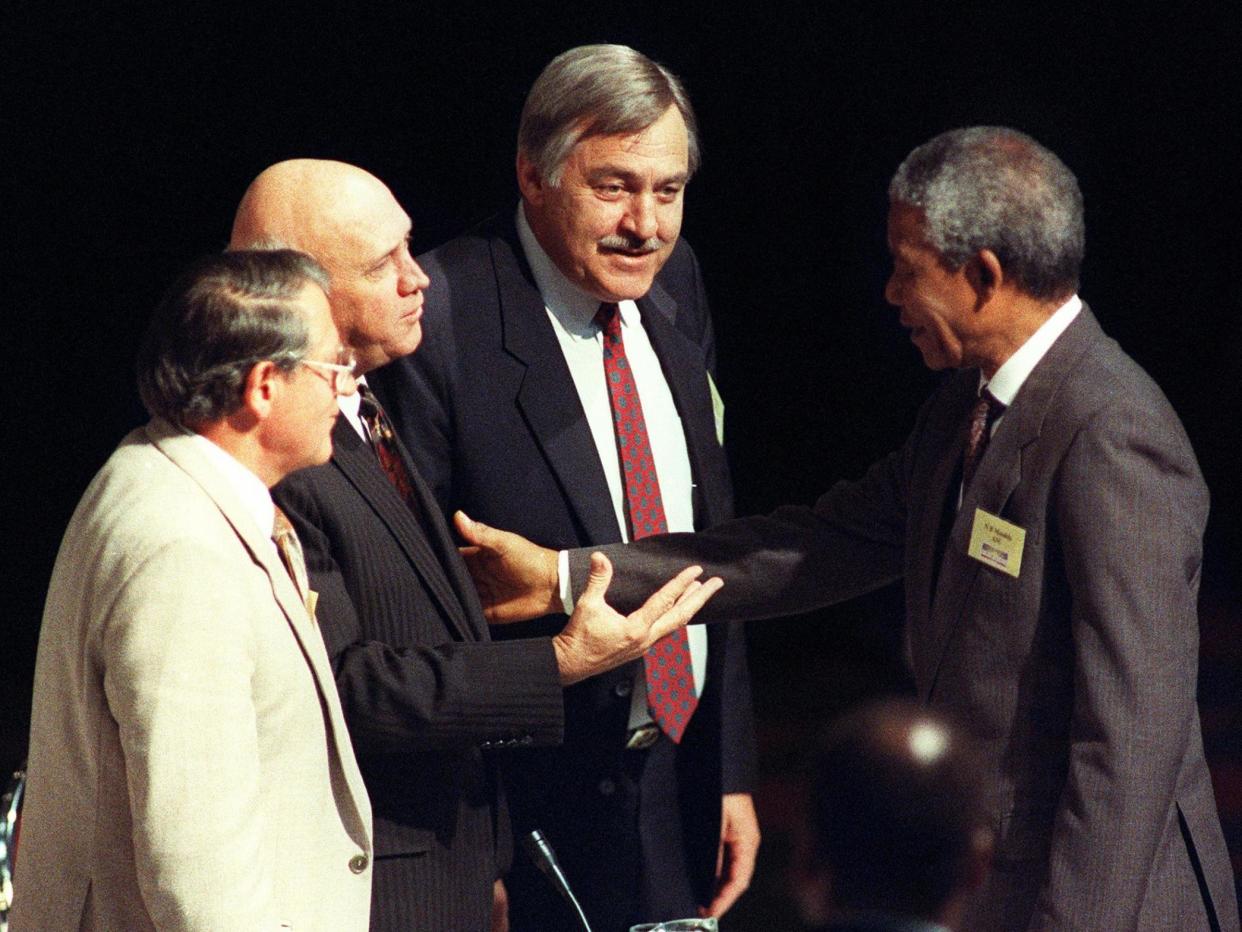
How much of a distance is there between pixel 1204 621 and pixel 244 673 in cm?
554

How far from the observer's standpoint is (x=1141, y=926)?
2.47 m

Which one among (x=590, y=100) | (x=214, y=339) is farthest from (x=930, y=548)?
(x=214, y=339)

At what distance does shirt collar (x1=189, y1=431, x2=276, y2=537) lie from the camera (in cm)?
216

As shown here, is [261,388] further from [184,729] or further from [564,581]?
[564,581]

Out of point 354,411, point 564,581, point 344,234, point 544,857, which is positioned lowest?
point 544,857

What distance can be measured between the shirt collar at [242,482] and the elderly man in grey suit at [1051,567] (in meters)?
0.99

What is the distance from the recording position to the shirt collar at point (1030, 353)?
8.55 ft

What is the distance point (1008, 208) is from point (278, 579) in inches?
44.8

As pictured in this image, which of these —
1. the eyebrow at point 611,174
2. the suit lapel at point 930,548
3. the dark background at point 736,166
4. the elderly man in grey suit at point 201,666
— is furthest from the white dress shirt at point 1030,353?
the dark background at point 736,166

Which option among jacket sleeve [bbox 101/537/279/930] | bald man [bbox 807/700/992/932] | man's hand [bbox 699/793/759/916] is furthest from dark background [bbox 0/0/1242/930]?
bald man [bbox 807/700/992/932]

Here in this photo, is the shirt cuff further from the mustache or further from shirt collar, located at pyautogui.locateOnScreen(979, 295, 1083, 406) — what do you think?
shirt collar, located at pyautogui.locateOnScreen(979, 295, 1083, 406)

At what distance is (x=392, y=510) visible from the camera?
2572 millimetres

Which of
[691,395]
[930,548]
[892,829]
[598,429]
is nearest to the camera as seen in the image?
[892,829]

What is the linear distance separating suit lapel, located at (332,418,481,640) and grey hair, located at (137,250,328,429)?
1.29 ft
